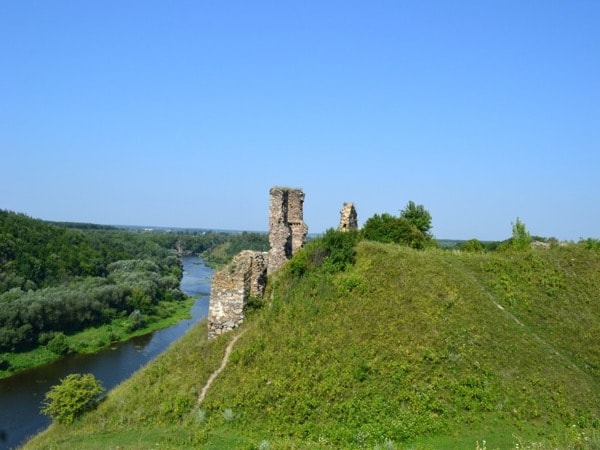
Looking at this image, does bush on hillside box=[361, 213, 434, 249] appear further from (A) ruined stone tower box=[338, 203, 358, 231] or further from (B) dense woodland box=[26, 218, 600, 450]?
(B) dense woodland box=[26, 218, 600, 450]

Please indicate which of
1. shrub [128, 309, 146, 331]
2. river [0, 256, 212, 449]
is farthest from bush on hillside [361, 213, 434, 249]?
shrub [128, 309, 146, 331]

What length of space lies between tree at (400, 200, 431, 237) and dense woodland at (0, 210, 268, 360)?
45.2m

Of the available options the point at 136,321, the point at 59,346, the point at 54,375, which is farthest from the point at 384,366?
the point at 136,321

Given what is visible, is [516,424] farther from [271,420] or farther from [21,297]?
[21,297]

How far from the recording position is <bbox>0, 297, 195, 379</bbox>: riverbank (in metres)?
49.1

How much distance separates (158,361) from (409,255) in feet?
38.8

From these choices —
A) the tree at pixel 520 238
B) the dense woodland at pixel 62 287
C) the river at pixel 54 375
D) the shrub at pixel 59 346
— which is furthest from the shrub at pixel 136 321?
the tree at pixel 520 238

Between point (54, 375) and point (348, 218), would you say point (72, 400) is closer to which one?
point (348, 218)

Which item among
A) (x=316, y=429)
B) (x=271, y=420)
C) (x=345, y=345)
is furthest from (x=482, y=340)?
(x=271, y=420)

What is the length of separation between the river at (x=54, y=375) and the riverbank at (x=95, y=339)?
1.19 metres

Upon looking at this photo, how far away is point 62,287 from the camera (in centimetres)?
7050

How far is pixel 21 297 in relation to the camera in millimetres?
59969

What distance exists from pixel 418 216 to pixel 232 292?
18720mm

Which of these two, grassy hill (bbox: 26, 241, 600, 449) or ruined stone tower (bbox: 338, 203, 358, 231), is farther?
ruined stone tower (bbox: 338, 203, 358, 231)
